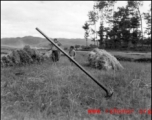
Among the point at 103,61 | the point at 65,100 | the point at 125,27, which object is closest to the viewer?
the point at 65,100

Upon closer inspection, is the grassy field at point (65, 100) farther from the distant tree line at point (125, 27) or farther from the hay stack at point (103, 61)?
the distant tree line at point (125, 27)

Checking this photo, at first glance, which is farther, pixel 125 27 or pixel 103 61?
pixel 125 27

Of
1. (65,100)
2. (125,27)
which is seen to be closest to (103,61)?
(65,100)

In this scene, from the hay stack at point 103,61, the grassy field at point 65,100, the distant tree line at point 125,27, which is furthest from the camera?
the distant tree line at point 125,27

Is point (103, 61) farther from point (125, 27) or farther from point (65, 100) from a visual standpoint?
point (125, 27)

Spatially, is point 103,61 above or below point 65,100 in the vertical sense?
above

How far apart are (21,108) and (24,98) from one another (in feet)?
1.07

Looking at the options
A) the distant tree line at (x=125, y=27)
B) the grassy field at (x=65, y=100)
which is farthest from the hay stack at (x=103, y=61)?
the distant tree line at (x=125, y=27)

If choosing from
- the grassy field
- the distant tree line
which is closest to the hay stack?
the grassy field

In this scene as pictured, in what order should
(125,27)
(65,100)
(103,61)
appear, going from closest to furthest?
(65,100) < (103,61) < (125,27)

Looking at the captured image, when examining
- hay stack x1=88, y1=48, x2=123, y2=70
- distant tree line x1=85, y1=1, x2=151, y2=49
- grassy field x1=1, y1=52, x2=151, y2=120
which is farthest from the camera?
distant tree line x1=85, y1=1, x2=151, y2=49

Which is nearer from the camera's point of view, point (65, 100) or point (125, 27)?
point (65, 100)

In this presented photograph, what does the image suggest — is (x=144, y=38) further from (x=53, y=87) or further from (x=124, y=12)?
(x=53, y=87)

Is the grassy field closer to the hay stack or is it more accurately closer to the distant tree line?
the hay stack
